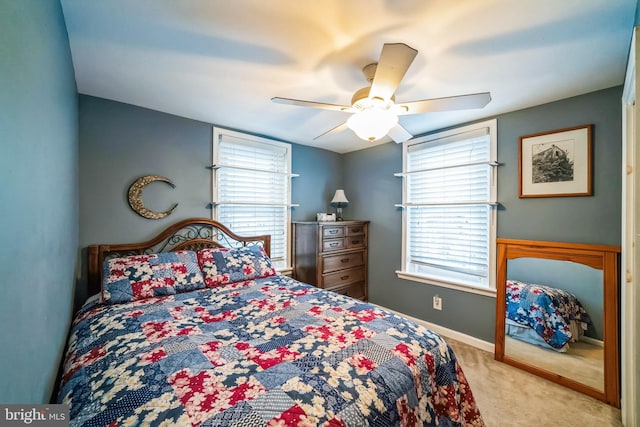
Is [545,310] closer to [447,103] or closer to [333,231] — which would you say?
[447,103]

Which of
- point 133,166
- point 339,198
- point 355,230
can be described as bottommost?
point 355,230

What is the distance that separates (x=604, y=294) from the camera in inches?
73.0

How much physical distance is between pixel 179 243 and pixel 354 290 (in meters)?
2.28

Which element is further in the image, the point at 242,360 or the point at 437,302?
the point at 437,302

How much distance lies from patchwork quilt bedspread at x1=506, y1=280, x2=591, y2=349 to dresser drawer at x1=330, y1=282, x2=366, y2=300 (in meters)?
1.71

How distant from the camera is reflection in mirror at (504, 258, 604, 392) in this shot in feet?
6.25

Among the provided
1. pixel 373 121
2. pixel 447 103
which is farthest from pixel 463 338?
pixel 373 121

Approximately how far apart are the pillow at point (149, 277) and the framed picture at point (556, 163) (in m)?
3.13

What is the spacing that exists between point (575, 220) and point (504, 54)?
1.54 meters

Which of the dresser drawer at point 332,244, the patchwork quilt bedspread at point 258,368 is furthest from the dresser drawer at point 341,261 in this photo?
the patchwork quilt bedspread at point 258,368

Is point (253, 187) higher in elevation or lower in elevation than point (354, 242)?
higher

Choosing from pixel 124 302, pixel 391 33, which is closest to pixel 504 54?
pixel 391 33

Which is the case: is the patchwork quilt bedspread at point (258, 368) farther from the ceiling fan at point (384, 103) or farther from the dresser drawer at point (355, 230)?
the dresser drawer at point (355, 230)

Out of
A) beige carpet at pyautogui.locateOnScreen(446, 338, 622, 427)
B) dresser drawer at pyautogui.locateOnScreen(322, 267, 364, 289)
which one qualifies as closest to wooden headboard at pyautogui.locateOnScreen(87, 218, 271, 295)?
dresser drawer at pyautogui.locateOnScreen(322, 267, 364, 289)
